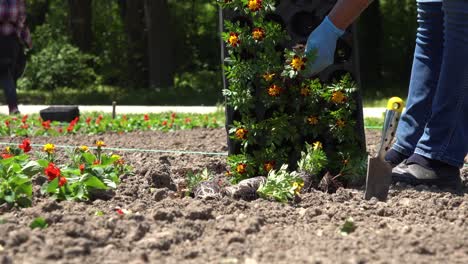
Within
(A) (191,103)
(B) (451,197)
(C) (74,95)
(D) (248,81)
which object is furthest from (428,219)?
(C) (74,95)

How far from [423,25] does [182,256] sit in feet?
7.28

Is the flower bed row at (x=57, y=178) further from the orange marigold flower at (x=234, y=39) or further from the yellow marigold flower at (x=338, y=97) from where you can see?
the yellow marigold flower at (x=338, y=97)

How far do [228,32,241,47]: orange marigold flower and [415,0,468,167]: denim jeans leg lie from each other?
977 millimetres

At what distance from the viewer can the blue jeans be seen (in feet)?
13.9

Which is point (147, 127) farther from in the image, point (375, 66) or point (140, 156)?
point (375, 66)

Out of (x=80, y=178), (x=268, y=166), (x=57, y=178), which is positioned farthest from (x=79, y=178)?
(x=268, y=166)

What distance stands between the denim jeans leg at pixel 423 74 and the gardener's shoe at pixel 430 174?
1.09ft

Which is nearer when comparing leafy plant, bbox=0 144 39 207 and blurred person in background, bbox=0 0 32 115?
leafy plant, bbox=0 144 39 207

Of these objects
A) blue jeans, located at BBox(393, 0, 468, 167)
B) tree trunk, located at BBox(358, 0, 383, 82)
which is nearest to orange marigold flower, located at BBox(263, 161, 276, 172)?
blue jeans, located at BBox(393, 0, 468, 167)

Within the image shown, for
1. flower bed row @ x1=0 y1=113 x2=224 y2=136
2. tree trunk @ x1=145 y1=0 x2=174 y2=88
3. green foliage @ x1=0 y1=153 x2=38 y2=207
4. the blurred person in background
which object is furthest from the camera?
tree trunk @ x1=145 y1=0 x2=174 y2=88

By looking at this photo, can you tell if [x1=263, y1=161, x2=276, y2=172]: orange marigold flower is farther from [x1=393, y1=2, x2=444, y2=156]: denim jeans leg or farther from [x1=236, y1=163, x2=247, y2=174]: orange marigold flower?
[x1=393, y1=2, x2=444, y2=156]: denim jeans leg

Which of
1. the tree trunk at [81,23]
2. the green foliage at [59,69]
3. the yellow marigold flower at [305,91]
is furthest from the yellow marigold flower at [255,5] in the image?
the tree trunk at [81,23]

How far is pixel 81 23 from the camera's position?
69.8 feet

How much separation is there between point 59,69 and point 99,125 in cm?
1089
